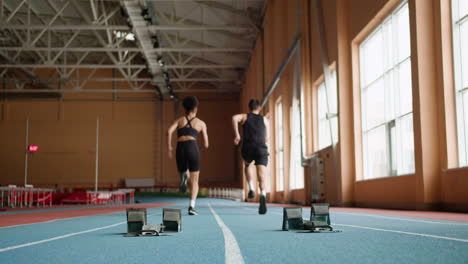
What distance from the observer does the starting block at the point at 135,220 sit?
4.11 metres

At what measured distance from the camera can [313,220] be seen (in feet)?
13.8

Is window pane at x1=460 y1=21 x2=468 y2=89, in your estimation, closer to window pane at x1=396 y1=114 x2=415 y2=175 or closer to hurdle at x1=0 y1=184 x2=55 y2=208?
window pane at x1=396 y1=114 x2=415 y2=175

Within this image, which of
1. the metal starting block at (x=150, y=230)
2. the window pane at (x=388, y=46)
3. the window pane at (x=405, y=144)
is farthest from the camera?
the window pane at (x=388, y=46)

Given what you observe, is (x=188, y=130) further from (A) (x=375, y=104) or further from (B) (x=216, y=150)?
(B) (x=216, y=150)

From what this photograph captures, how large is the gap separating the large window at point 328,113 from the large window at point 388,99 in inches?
40.3

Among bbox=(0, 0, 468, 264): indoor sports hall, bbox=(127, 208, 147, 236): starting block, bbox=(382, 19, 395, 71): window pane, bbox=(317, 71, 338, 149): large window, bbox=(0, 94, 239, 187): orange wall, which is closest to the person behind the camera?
bbox=(0, 0, 468, 264): indoor sports hall

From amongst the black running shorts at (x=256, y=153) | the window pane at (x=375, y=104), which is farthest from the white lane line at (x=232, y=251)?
the window pane at (x=375, y=104)

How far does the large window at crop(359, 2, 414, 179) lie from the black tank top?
2978mm

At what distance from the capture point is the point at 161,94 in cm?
3803

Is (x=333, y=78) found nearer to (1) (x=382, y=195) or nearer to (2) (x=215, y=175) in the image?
(1) (x=382, y=195)

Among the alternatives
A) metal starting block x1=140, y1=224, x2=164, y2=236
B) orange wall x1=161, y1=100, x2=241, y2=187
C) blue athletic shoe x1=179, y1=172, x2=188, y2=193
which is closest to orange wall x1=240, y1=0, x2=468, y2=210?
blue athletic shoe x1=179, y1=172, x2=188, y2=193

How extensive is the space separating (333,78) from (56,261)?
11966mm

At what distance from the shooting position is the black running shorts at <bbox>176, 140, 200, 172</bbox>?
8.14 meters

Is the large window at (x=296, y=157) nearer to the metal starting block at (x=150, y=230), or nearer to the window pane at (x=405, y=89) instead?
the window pane at (x=405, y=89)
